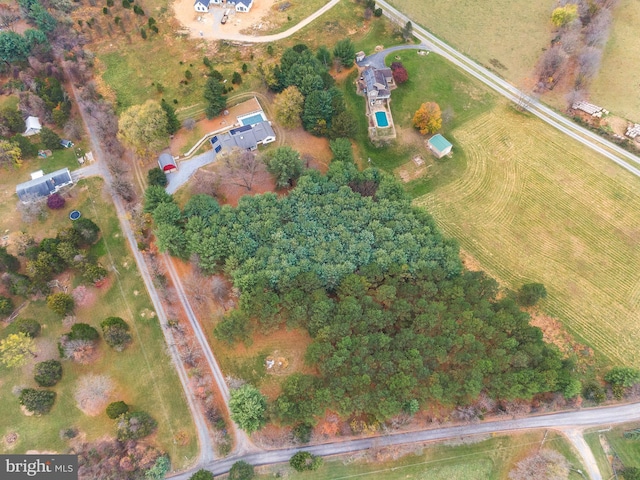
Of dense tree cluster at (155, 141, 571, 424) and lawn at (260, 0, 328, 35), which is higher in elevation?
lawn at (260, 0, 328, 35)

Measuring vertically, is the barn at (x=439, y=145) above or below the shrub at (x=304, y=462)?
above

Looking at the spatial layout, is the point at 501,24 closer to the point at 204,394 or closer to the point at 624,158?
the point at 624,158

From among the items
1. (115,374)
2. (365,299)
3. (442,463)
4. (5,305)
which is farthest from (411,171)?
(5,305)

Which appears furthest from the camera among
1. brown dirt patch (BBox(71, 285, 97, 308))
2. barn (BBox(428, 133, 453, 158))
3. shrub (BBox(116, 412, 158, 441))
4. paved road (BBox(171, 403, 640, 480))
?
barn (BBox(428, 133, 453, 158))

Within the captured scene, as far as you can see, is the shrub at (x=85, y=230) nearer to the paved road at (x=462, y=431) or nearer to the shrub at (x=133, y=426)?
the shrub at (x=133, y=426)

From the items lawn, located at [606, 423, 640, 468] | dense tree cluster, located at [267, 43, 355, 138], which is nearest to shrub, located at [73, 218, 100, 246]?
dense tree cluster, located at [267, 43, 355, 138]

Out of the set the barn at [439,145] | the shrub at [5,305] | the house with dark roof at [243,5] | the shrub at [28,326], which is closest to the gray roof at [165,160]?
the shrub at [5,305]

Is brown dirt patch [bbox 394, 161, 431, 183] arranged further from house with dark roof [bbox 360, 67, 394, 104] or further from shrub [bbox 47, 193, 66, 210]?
shrub [bbox 47, 193, 66, 210]
